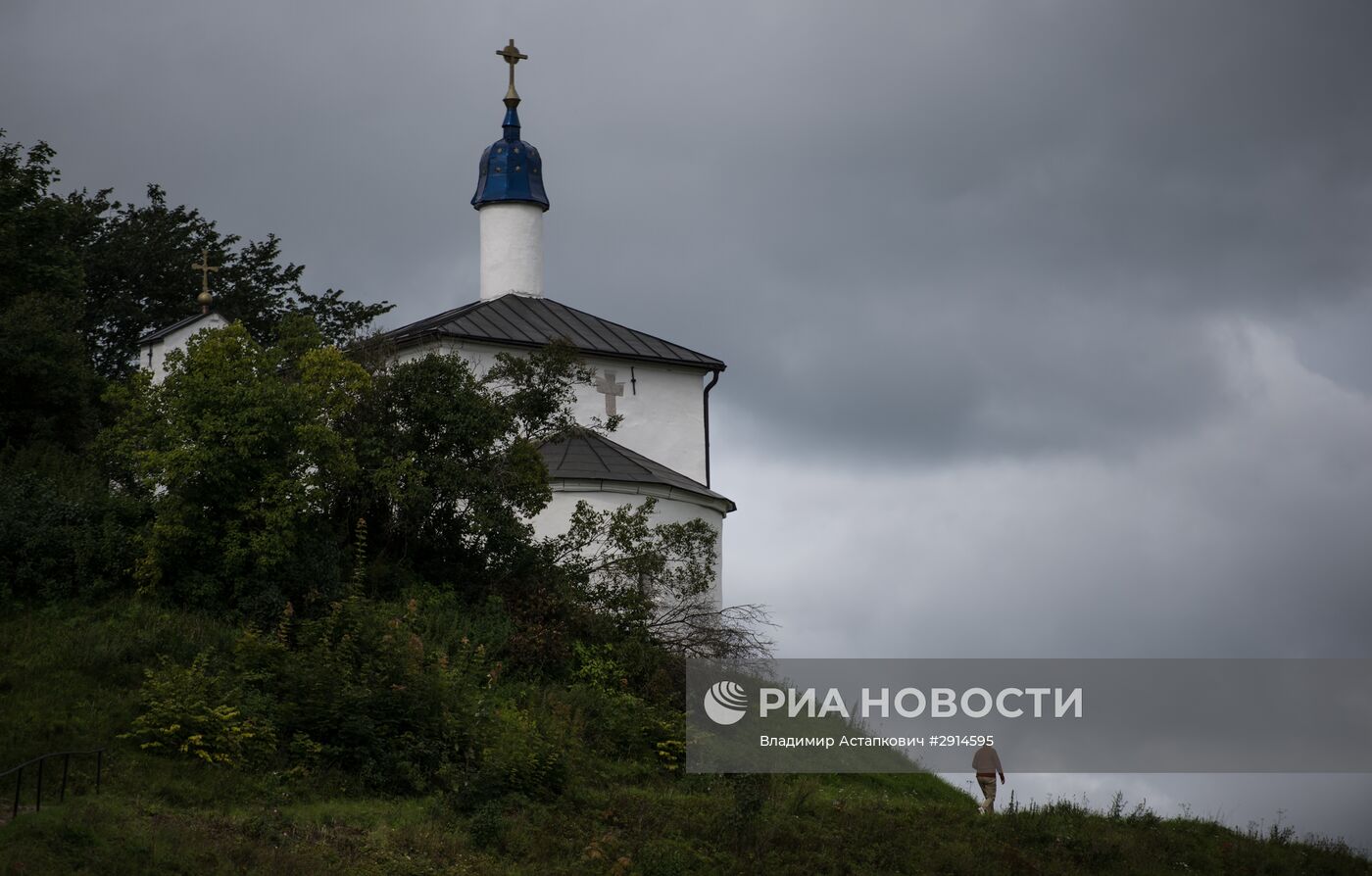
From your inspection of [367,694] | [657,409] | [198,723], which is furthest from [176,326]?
[198,723]

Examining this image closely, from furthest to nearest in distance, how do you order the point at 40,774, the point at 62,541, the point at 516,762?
the point at 62,541, the point at 516,762, the point at 40,774

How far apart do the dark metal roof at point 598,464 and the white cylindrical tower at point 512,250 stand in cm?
760

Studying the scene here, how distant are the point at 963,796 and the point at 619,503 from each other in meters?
8.57

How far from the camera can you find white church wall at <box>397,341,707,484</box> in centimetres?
3809

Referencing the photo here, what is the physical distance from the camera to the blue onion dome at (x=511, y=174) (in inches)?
1663

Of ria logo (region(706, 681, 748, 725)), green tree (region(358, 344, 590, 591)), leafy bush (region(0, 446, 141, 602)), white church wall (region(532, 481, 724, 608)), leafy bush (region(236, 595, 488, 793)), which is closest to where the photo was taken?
leafy bush (region(236, 595, 488, 793))

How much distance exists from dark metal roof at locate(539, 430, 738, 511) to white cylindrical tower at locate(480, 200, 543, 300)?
7605 mm

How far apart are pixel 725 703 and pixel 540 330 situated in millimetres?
12530

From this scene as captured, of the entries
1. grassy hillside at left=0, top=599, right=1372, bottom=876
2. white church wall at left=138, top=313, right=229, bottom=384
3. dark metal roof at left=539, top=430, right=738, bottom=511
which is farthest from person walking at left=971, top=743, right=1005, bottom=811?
white church wall at left=138, top=313, right=229, bottom=384

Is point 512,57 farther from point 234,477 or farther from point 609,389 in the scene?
point 234,477

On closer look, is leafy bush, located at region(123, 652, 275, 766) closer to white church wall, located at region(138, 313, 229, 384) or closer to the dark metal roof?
the dark metal roof

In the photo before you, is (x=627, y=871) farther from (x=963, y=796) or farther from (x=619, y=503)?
(x=619, y=503)

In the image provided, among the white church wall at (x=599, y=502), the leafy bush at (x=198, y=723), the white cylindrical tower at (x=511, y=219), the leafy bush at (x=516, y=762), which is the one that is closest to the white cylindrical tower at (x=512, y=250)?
the white cylindrical tower at (x=511, y=219)

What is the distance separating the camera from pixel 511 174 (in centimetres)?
4247
